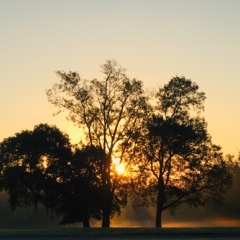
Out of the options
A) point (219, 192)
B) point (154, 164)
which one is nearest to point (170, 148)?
point (154, 164)

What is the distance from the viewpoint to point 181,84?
5828cm

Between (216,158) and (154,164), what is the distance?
271 inches

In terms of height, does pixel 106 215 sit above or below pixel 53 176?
below

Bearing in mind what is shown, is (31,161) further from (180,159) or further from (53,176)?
(180,159)

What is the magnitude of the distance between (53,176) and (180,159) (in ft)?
48.5

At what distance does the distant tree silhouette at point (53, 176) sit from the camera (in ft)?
194

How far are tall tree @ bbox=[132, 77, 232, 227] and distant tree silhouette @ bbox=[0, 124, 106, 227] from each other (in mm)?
5796

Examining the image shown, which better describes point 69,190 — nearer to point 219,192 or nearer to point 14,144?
point 14,144

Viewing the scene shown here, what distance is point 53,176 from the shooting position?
59750 millimetres

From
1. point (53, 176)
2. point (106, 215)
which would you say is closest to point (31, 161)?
point (53, 176)

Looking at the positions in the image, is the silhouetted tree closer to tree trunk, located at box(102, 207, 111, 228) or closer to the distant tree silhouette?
the distant tree silhouette

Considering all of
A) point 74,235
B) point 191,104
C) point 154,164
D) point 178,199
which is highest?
point 191,104

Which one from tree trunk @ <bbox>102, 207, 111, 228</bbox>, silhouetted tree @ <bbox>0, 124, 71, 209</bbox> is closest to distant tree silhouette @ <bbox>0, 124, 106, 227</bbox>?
silhouetted tree @ <bbox>0, 124, 71, 209</bbox>

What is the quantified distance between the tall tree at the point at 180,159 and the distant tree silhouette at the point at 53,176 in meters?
5.80
